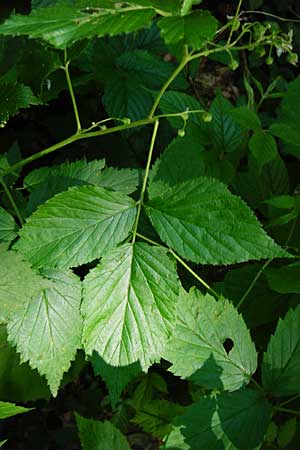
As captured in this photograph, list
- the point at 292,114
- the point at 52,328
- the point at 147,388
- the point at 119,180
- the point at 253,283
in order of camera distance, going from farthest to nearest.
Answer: the point at 147,388, the point at 292,114, the point at 253,283, the point at 119,180, the point at 52,328

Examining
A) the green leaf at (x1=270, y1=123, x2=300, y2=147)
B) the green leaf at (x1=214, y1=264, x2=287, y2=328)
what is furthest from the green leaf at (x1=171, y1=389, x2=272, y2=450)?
the green leaf at (x1=270, y1=123, x2=300, y2=147)

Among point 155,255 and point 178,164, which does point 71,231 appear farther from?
point 178,164

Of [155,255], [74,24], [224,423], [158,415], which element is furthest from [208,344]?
[74,24]

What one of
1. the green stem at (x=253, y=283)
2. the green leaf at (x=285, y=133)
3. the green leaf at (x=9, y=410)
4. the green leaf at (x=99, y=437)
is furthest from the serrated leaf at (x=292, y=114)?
the green leaf at (x=9, y=410)

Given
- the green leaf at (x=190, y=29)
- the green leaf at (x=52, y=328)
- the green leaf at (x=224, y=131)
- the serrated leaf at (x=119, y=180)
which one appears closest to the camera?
the green leaf at (x=190, y=29)

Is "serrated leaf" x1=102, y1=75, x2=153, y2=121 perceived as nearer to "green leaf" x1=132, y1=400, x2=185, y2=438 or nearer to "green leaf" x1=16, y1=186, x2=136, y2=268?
"green leaf" x1=16, y1=186, x2=136, y2=268

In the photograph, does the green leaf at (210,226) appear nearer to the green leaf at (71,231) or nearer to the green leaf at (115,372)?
the green leaf at (71,231)
